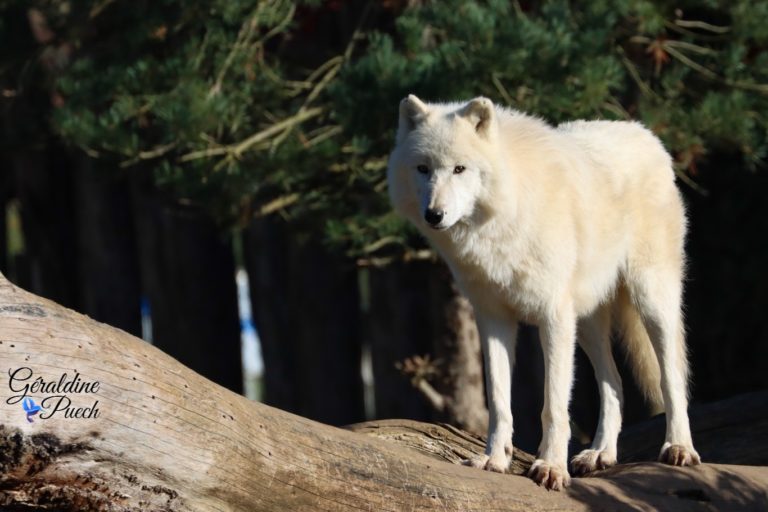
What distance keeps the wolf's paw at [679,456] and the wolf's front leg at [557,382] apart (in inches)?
26.0

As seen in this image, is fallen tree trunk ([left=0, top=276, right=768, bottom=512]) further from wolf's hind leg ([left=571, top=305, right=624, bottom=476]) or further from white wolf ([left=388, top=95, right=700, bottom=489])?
wolf's hind leg ([left=571, top=305, right=624, bottom=476])

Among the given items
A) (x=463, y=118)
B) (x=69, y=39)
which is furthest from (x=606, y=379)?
(x=69, y=39)

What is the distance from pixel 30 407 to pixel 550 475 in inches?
98.7

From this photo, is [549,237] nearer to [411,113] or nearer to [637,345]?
[411,113]

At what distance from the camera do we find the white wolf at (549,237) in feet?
18.2

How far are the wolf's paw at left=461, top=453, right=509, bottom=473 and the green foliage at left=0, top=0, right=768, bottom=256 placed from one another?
2524 millimetres

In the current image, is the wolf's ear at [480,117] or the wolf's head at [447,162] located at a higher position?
the wolf's ear at [480,117]

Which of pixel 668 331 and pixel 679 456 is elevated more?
pixel 668 331

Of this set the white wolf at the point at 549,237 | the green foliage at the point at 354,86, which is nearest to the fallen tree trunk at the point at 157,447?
the white wolf at the point at 549,237

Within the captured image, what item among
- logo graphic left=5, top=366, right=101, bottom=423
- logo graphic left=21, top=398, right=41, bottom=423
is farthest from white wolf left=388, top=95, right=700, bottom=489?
logo graphic left=21, top=398, right=41, bottom=423

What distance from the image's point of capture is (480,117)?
5609 millimetres

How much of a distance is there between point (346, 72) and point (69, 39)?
252 cm

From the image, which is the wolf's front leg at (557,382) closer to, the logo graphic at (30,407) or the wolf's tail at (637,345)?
the wolf's tail at (637,345)

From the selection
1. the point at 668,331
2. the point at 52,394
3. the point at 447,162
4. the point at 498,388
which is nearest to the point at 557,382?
the point at 498,388
